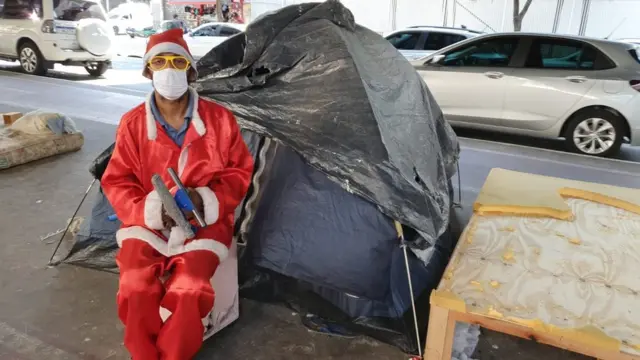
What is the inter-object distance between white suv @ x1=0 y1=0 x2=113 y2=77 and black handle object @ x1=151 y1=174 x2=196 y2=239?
9007mm

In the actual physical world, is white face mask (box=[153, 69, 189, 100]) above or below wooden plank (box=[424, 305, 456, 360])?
above

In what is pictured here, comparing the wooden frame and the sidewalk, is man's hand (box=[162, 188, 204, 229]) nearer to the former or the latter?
the sidewalk

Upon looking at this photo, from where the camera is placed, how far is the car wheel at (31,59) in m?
9.90

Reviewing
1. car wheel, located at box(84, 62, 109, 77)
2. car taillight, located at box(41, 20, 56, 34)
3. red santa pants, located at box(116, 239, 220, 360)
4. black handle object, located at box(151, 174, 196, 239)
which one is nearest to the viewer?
red santa pants, located at box(116, 239, 220, 360)

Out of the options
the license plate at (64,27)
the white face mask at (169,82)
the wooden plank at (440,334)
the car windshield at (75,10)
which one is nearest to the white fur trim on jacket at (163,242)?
the white face mask at (169,82)

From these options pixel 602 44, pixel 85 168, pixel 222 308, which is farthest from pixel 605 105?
pixel 85 168

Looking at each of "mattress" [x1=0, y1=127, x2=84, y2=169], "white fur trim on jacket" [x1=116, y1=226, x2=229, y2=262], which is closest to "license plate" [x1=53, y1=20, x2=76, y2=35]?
"mattress" [x1=0, y1=127, x2=84, y2=169]

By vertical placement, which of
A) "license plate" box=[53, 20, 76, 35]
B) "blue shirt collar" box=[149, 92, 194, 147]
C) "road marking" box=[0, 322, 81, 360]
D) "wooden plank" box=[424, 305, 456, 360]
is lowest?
"road marking" box=[0, 322, 81, 360]

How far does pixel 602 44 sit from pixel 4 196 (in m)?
6.23

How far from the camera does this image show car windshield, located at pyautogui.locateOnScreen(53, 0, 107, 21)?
9734 mm

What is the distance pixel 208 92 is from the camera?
2.88 meters

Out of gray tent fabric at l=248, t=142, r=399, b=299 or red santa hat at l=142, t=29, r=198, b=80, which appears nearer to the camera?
red santa hat at l=142, t=29, r=198, b=80

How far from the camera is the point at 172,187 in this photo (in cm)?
229

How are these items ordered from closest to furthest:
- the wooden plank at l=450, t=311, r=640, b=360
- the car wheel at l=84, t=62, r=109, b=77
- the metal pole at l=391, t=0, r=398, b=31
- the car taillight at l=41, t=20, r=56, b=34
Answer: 1. the wooden plank at l=450, t=311, r=640, b=360
2. the car taillight at l=41, t=20, r=56, b=34
3. the car wheel at l=84, t=62, r=109, b=77
4. the metal pole at l=391, t=0, r=398, b=31
